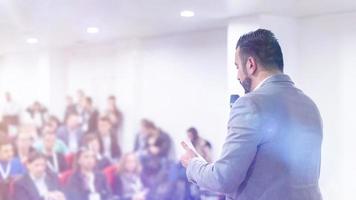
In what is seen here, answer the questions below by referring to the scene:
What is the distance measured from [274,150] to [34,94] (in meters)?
5.33

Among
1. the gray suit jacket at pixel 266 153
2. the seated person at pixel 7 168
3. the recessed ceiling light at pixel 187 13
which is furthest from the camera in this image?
the seated person at pixel 7 168

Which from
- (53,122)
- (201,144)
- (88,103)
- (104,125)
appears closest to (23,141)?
(53,122)

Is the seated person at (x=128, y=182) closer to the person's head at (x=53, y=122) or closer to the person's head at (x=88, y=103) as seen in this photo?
the person's head at (x=53, y=122)

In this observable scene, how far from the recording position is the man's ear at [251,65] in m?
1.18

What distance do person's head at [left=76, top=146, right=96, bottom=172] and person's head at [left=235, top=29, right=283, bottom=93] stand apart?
3.36m

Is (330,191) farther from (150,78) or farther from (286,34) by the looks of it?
(150,78)

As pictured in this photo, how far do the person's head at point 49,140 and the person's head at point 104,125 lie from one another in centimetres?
67

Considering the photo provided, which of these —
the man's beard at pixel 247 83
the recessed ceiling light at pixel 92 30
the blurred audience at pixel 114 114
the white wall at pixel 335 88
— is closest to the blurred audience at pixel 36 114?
the blurred audience at pixel 114 114

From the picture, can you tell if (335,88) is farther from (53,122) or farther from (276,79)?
(53,122)

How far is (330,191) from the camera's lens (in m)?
3.77

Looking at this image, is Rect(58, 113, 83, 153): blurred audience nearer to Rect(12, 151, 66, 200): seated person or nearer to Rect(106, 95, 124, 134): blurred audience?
Rect(106, 95, 124, 134): blurred audience

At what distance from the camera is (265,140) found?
1.11m

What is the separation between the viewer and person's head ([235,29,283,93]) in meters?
1.18

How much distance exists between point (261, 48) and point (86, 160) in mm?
3546
